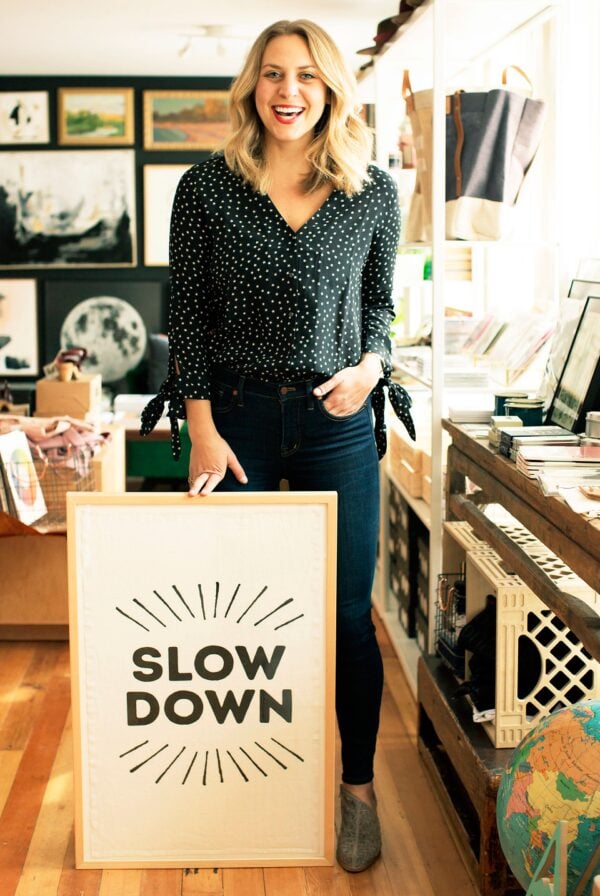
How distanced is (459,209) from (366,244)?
75 cm

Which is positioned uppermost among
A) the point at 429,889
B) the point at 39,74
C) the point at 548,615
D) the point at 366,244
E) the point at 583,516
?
the point at 39,74

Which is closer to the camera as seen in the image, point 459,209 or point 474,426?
point 474,426

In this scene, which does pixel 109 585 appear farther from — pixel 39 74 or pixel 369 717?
pixel 39 74

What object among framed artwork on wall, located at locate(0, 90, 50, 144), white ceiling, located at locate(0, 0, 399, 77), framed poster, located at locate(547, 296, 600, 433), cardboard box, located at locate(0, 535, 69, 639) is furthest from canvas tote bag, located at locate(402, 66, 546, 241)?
framed artwork on wall, located at locate(0, 90, 50, 144)

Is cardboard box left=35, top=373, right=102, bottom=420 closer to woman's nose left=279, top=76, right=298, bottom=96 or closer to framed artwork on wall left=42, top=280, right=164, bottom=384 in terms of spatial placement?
woman's nose left=279, top=76, right=298, bottom=96

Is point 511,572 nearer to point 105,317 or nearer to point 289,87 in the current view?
point 289,87

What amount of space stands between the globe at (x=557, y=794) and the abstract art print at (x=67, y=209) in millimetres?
5707

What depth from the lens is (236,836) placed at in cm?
213

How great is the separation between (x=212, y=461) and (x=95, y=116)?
5.31m

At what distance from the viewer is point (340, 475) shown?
2.11 m

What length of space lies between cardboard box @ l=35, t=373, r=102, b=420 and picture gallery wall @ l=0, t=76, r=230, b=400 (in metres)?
2.55

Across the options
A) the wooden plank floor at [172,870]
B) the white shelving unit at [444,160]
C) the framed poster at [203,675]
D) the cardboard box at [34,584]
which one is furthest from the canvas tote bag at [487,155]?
the cardboard box at [34,584]

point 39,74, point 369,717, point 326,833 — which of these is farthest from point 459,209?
point 39,74

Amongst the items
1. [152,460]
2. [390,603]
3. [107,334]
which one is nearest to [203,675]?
[390,603]
